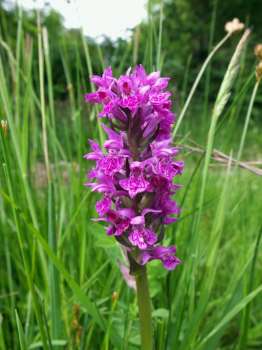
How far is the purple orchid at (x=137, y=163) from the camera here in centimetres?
81

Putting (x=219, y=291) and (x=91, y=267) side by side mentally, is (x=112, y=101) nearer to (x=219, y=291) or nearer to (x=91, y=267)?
(x=91, y=267)

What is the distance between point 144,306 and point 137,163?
27 centimetres

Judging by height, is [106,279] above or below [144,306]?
below

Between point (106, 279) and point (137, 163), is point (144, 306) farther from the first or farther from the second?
point (106, 279)

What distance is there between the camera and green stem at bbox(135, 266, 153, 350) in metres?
0.83

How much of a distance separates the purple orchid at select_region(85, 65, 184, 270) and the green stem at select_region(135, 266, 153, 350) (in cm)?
3

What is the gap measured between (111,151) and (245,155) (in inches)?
272

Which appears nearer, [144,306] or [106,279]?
[144,306]

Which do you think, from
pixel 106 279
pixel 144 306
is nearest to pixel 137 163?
pixel 144 306

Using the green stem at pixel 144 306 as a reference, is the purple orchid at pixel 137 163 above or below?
above

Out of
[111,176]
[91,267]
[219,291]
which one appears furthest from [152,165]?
[219,291]

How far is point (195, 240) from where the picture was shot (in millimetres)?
1040

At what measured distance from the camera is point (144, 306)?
833 millimetres

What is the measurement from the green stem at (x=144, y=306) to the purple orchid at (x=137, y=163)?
1.2 inches
